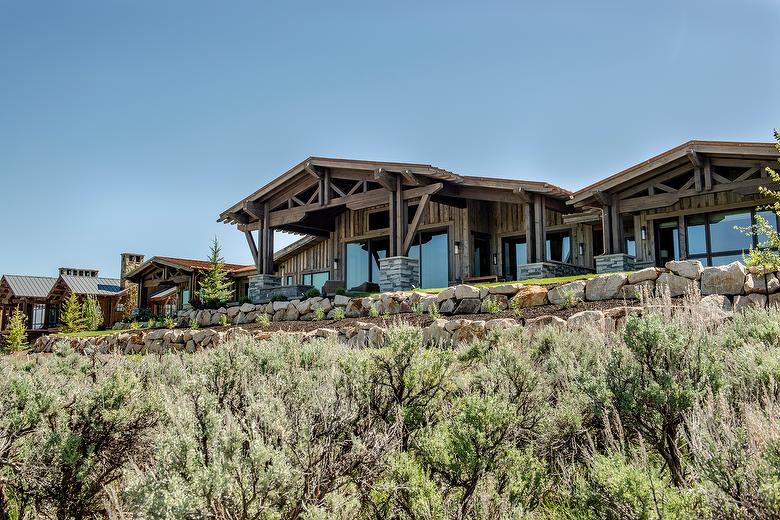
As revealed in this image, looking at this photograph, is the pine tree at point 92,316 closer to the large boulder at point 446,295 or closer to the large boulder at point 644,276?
the large boulder at point 446,295

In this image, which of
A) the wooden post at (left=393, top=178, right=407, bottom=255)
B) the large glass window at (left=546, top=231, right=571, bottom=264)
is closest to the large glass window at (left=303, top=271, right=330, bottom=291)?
the wooden post at (left=393, top=178, right=407, bottom=255)

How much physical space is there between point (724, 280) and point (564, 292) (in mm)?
2615

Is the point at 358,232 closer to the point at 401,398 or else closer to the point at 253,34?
the point at 253,34

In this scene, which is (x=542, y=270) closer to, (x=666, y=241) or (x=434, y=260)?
(x=666, y=241)

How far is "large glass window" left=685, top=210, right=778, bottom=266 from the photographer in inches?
581

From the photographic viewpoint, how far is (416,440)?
382cm

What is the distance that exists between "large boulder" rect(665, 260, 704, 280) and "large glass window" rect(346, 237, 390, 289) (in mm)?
11376

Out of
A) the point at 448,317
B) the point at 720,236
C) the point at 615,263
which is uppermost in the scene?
the point at 720,236

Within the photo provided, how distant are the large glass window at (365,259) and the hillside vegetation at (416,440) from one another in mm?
14951

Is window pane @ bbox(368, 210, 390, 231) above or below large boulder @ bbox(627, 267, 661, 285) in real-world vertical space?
above

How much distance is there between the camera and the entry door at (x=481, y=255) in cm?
1828

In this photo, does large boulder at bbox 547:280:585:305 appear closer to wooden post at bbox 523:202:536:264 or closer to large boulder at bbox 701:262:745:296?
large boulder at bbox 701:262:745:296

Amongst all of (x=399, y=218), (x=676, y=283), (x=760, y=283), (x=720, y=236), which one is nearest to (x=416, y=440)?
(x=676, y=283)

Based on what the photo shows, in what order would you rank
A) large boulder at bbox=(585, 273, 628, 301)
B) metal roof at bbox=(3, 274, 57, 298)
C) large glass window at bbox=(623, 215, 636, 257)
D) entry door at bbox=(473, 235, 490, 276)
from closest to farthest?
large boulder at bbox=(585, 273, 628, 301) → large glass window at bbox=(623, 215, 636, 257) → entry door at bbox=(473, 235, 490, 276) → metal roof at bbox=(3, 274, 57, 298)
